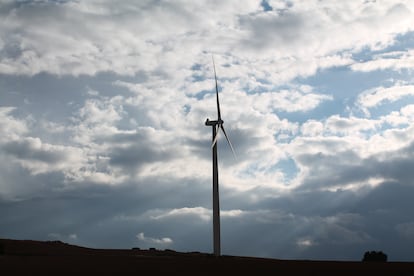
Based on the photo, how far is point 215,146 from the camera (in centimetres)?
8731

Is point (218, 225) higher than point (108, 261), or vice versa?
point (218, 225)

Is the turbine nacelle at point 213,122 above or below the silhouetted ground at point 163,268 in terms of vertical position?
above

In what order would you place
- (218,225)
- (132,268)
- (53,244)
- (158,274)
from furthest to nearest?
(53,244) → (218,225) → (132,268) → (158,274)

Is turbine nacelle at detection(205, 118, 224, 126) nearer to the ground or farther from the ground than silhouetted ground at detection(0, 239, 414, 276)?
farther from the ground

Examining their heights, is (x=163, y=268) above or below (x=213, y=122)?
below

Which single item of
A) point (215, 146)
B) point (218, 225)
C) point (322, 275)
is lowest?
point (322, 275)

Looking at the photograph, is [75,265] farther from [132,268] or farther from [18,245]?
[18,245]

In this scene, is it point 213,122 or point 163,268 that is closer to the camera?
point 163,268

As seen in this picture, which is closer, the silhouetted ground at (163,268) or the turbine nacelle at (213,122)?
the silhouetted ground at (163,268)

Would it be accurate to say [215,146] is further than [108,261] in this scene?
Yes

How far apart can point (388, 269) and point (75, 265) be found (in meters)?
33.2

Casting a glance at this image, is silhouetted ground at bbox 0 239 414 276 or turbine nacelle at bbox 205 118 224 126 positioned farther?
turbine nacelle at bbox 205 118 224 126

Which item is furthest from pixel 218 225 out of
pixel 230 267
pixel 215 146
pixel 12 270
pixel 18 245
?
pixel 18 245

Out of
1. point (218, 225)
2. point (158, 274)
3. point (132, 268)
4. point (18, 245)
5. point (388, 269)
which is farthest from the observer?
point (18, 245)
